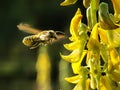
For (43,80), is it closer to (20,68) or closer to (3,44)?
(20,68)

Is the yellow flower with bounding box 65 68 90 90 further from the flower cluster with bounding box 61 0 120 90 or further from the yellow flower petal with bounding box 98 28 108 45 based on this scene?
the yellow flower petal with bounding box 98 28 108 45

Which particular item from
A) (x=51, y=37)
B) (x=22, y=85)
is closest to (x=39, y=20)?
(x=22, y=85)

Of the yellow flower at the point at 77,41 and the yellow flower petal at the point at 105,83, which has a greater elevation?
the yellow flower at the point at 77,41

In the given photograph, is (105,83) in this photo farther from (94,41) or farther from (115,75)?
(94,41)

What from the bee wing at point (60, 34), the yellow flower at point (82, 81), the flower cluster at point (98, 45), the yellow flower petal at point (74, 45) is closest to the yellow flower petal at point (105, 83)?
the flower cluster at point (98, 45)

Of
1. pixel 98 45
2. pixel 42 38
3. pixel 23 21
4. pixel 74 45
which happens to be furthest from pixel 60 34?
pixel 23 21

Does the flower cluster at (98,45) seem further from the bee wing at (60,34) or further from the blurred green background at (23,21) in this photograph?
the blurred green background at (23,21)
